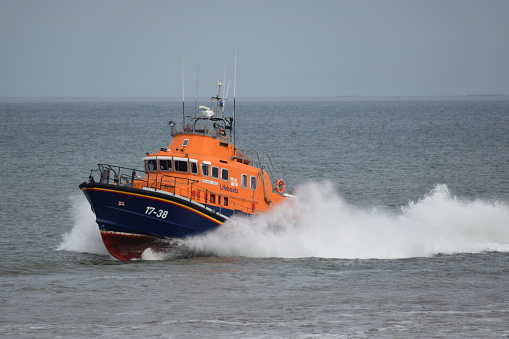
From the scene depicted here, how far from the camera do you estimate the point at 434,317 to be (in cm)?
1602

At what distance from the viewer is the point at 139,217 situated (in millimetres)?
21391

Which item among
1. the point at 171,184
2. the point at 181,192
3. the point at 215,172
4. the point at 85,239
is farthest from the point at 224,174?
the point at 85,239

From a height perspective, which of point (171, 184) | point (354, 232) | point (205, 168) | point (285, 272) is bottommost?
point (285, 272)

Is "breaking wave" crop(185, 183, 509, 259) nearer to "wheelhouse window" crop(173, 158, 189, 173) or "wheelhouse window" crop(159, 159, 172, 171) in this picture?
"wheelhouse window" crop(173, 158, 189, 173)

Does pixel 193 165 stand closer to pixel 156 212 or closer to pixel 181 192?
pixel 181 192

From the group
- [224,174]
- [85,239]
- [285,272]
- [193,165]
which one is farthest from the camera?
[85,239]

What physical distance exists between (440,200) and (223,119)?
852 cm

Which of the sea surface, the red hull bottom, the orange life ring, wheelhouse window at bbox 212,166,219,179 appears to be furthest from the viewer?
the orange life ring

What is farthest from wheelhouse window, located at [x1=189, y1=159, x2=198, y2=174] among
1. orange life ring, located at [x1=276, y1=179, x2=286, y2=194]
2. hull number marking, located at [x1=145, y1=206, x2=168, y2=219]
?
orange life ring, located at [x1=276, y1=179, x2=286, y2=194]

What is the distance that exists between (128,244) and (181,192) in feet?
6.88

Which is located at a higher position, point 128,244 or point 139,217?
point 139,217

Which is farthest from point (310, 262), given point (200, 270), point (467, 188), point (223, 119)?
point (467, 188)

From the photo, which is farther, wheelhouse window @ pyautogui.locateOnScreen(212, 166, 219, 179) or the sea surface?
wheelhouse window @ pyautogui.locateOnScreen(212, 166, 219, 179)

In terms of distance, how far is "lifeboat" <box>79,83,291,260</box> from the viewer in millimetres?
21297
